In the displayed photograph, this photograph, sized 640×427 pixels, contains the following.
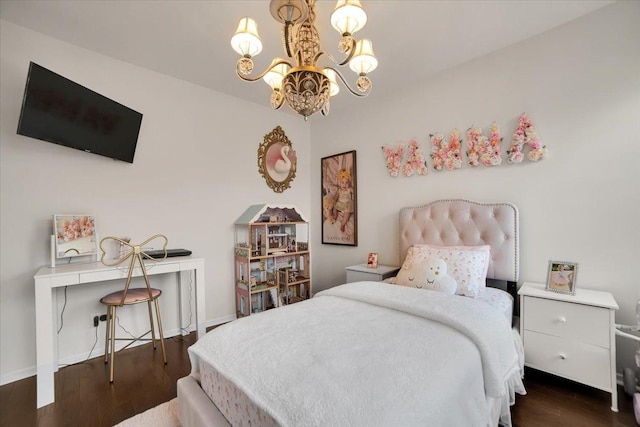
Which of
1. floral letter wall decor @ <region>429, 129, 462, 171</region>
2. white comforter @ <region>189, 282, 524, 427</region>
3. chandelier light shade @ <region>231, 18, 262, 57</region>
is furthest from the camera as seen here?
floral letter wall decor @ <region>429, 129, 462, 171</region>

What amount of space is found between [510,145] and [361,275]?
1837 mm

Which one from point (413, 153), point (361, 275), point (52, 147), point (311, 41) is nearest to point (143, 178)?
point (52, 147)

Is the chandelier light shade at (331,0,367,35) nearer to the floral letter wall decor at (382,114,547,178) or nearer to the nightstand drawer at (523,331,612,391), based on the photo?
the floral letter wall decor at (382,114,547,178)

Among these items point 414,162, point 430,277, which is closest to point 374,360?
point 430,277

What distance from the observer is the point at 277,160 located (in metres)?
3.80

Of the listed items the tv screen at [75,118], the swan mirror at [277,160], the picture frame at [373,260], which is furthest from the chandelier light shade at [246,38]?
the picture frame at [373,260]

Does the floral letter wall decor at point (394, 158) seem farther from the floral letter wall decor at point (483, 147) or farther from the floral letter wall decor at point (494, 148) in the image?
the floral letter wall decor at point (494, 148)

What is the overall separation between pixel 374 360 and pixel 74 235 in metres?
2.56

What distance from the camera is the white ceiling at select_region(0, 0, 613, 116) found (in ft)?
6.35

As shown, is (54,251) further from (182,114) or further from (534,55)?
(534,55)

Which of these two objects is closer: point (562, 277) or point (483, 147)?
point (562, 277)

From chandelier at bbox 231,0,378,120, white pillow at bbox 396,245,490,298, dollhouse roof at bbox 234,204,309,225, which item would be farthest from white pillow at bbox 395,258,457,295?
Result: dollhouse roof at bbox 234,204,309,225

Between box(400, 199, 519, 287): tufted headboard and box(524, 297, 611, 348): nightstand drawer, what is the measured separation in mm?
392

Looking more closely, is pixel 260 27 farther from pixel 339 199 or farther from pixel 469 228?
pixel 469 228
